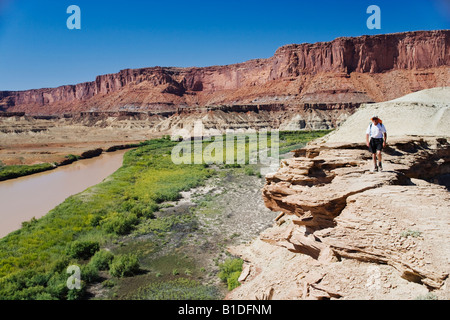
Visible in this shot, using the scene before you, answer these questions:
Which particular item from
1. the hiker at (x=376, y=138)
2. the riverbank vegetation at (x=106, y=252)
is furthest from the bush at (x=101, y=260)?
the hiker at (x=376, y=138)

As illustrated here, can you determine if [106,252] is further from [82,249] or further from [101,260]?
[82,249]

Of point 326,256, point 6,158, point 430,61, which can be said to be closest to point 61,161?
point 6,158

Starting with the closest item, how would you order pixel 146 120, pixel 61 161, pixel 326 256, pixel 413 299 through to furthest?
pixel 413 299
pixel 326 256
pixel 61 161
pixel 146 120

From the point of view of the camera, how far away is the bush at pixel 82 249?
43.8 ft

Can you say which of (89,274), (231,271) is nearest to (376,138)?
(231,271)

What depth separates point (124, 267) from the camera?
11.9 m

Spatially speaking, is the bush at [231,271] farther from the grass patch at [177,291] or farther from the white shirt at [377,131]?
the white shirt at [377,131]

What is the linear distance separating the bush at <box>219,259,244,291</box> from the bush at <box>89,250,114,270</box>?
479 cm

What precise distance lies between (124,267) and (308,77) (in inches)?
4178

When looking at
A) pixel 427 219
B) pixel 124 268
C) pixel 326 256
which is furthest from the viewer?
pixel 124 268

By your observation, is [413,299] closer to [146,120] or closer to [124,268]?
[124,268]

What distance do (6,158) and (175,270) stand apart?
147 feet

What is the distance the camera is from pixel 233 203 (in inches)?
816

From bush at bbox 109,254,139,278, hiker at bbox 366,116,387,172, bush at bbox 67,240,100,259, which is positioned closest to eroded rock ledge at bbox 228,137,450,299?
hiker at bbox 366,116,387,172
